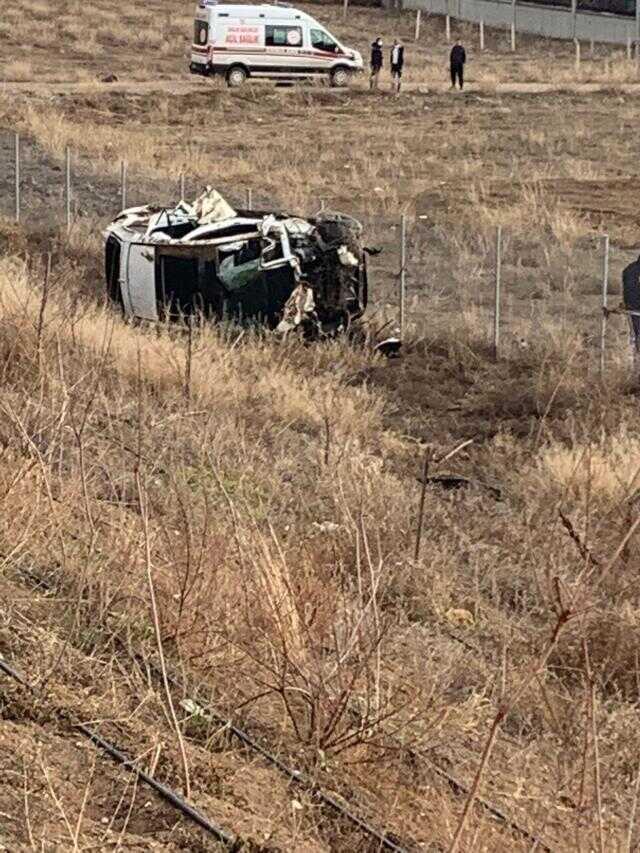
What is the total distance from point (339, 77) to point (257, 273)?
109ft

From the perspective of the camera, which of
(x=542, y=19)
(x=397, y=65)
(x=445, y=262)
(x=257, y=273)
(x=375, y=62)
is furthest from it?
(x=542, y=19)

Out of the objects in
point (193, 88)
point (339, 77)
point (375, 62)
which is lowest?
point (193, 88)

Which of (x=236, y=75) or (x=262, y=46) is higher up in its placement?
(x=262, y=46)

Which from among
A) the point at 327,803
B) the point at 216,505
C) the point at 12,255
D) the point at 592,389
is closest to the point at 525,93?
the point at 12,255

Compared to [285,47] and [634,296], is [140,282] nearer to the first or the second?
[634,296]

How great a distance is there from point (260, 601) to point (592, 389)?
367 inches

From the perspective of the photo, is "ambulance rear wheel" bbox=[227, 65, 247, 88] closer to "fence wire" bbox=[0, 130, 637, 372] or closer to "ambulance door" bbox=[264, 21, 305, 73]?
"ambulance door" bbox=[264, 21, 305, 73]

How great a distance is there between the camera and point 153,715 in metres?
6.52

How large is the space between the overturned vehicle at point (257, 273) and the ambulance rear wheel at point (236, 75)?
31.3 metres

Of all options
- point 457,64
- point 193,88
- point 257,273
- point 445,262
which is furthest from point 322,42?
point 257,273

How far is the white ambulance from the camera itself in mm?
48438

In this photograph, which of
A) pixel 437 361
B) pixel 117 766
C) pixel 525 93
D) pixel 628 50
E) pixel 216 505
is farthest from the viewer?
pixel 628 50

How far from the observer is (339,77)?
50.1 meters

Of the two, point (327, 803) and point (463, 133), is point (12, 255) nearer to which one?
point (327, 803)
